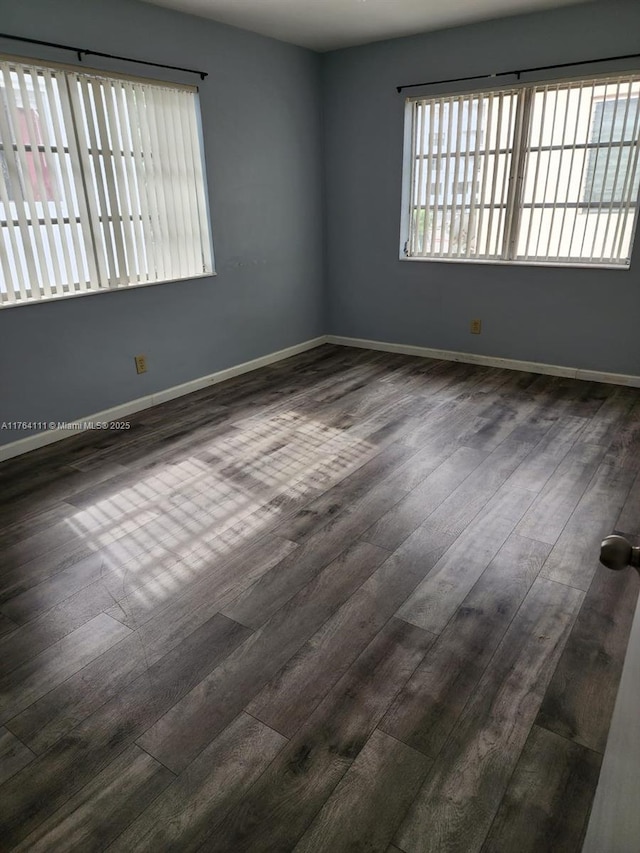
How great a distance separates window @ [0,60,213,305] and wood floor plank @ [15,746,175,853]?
2523 millimetres

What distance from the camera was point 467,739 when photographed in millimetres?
1504

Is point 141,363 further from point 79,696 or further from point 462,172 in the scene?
point 462,172

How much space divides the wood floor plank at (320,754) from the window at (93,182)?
2.66m

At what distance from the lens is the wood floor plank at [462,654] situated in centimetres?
155

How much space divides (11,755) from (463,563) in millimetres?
1582

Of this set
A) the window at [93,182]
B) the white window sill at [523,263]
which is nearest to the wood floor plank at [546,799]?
the window at [93,182]

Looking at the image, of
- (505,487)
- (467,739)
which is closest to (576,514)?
(505,487)

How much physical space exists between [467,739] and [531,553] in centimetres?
95

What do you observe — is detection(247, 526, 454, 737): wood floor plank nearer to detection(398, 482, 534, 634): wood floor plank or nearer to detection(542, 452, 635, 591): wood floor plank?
detection(398, 482, 534, 634): wood floor plank

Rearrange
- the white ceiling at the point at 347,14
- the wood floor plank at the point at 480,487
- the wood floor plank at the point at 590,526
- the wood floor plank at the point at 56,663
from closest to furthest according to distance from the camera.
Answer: the wood floor plank at the point at 56,663 < the wood floor plank at the point at 590,526 < the wood floor plank at the point at 480,487 < the white ceiling at the point at 347,14

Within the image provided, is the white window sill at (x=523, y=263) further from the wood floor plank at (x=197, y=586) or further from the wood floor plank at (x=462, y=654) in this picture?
the wood floor plank at (x=197, y=586)

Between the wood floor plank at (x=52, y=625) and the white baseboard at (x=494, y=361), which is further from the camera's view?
the white baseboard at (x=494, y=361)

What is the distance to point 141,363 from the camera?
12.6 feet

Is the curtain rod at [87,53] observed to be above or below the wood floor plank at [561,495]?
above
